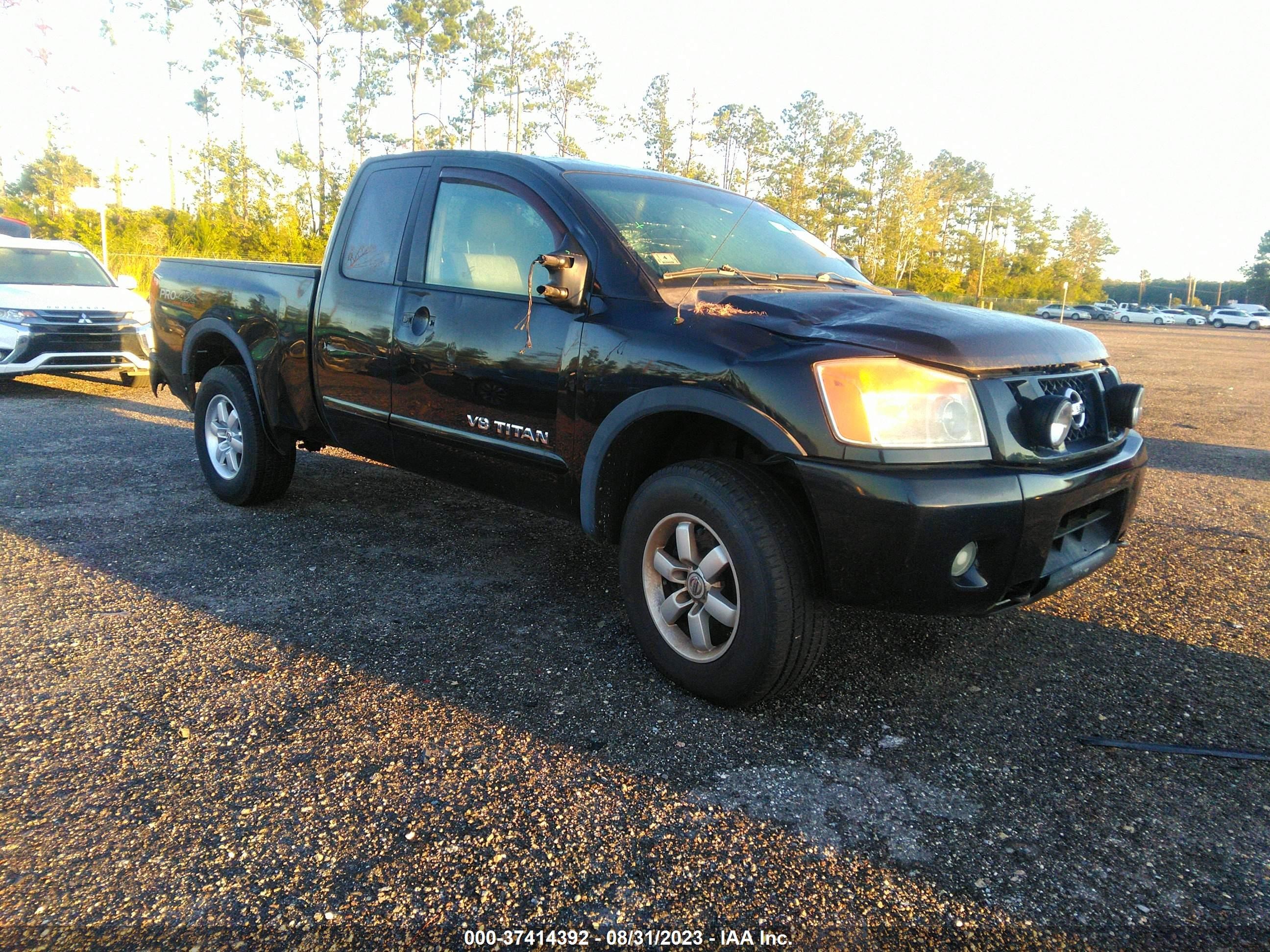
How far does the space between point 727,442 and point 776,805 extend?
4.11ft

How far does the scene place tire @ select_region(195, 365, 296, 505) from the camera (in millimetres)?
4867

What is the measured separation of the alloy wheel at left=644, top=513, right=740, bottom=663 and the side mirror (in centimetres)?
87

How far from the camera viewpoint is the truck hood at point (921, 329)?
2.61 meters

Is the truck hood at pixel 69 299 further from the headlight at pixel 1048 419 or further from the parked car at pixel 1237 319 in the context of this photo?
the parked car at pixel 1237 319

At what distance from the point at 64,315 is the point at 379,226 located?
272 inches

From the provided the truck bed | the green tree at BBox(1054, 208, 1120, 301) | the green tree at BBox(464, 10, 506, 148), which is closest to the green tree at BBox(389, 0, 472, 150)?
the green tree at BBox(464, 10, 506, 148)

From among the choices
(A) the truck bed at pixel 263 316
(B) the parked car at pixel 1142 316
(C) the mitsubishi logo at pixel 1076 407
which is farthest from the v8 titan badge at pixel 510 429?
(B) the parked car at pixel 1142 316

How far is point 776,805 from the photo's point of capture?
7.84 ft

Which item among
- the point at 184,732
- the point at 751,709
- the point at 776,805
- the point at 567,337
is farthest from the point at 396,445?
the point at 776,805

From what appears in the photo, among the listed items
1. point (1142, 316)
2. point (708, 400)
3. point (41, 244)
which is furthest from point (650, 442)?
point (1142, 316)

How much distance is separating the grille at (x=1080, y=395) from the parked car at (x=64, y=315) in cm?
832

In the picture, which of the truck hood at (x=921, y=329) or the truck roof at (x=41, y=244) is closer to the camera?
the truck hood at (x=921, y=329)

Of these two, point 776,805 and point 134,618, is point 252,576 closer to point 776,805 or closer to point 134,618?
point 134,618

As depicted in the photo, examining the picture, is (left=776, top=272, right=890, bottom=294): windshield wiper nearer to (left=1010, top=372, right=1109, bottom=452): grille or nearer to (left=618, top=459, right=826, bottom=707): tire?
(left=1010, top=372, right=1109, bottom=452): grille
